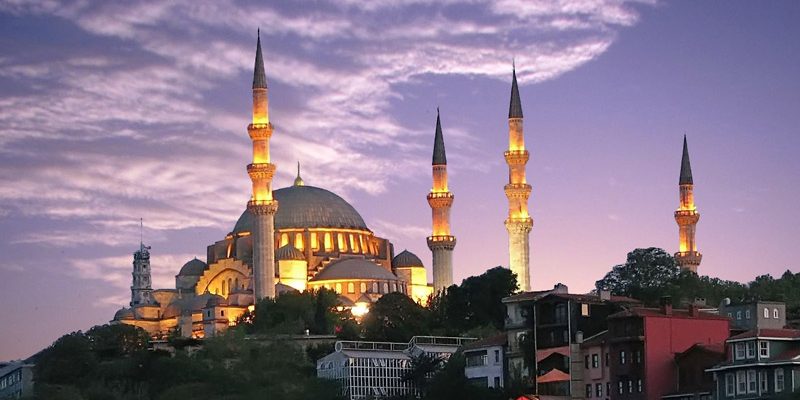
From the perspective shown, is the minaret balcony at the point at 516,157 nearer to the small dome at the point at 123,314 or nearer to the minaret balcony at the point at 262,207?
the minaret balcony at the point at 262,207

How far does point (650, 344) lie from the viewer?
205 ft

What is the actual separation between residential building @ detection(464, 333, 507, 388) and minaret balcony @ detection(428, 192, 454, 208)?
116 feet

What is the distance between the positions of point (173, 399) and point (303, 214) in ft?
150

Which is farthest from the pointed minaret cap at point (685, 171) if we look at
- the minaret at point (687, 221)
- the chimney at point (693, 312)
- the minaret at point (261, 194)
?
the chimney at point (693, 312)

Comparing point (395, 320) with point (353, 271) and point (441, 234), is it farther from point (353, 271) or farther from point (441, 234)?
point (353, 271)

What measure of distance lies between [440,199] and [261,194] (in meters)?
9.87

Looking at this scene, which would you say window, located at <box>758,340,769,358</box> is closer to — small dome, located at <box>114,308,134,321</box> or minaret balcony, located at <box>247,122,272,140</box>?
minaret balcony, located at <box>247,122,272,140</box>

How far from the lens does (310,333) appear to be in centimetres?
9212

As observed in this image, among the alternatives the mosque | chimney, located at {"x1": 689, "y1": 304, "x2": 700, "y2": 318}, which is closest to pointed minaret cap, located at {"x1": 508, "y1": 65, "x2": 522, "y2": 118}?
the mosque

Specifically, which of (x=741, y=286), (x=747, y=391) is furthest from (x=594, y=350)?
(x=741, y=286)

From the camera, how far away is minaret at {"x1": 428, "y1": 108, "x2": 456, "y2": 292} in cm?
10562

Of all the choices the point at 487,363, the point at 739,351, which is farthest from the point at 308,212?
the point at 739,351

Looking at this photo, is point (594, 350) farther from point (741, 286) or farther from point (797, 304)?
point (741, 286)

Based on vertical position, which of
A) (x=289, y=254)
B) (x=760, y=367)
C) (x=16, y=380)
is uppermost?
(x=289, y=254)
